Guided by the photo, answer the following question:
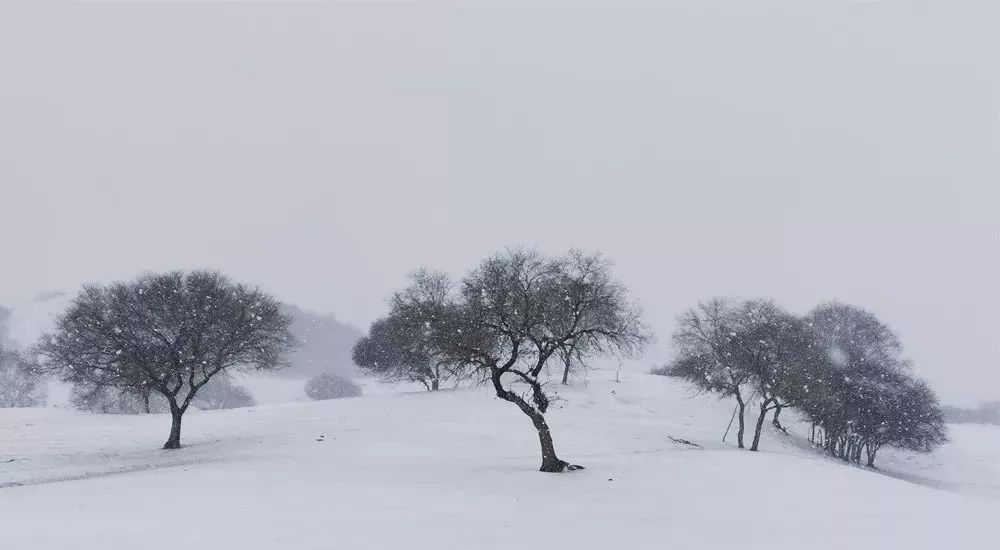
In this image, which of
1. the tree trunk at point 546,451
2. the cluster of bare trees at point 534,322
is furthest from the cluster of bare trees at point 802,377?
the tree trunk at point 546,451

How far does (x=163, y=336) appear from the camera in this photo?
1356 inches

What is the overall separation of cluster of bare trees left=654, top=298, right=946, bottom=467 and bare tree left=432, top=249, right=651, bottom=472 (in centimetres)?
1931

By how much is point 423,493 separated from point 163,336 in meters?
26.2

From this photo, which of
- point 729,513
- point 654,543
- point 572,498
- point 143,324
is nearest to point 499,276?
point 572,498

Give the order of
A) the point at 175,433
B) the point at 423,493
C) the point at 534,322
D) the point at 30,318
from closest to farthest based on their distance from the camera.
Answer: the point at 423,493
the point at 534,322
the point at 175,433
the point at 30,318

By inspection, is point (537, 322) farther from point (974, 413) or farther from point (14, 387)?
point (974, 413)

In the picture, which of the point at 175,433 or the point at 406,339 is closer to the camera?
the point at 175,433

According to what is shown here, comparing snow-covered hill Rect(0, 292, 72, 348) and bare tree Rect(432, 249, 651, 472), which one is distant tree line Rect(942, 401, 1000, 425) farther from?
snow-covered hill Rect(0, 292, 72, 348)

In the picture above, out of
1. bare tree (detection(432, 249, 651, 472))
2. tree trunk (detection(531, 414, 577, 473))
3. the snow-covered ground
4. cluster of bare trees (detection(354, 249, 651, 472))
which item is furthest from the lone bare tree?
tree trunk (detection(531, 414, 577, 473))

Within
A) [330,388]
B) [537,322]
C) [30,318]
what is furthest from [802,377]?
[30,318]

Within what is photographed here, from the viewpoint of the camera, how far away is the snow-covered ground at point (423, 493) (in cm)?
1192

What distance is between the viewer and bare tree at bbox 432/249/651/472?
76.9 ft

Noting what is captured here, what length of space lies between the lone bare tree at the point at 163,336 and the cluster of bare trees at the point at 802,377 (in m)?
37.8

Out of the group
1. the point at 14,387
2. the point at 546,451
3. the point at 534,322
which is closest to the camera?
the point at 546,451
